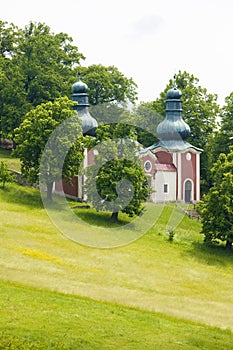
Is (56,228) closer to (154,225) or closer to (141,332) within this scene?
(154,225)

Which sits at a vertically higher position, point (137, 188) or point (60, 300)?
point (137, 188)

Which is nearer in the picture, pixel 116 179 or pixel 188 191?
pixel 116 179

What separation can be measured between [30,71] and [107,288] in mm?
41283

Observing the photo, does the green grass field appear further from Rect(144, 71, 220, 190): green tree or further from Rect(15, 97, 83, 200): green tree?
Rect(144, 71, 220, 190): green tree

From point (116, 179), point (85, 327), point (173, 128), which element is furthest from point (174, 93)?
point (85, 327)

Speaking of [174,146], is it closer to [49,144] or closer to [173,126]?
[173,126]

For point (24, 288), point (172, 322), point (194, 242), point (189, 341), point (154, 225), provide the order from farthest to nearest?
1. point (154, 225)
2. point (194, 242)
3. point (24, 288)
4. point (172, 322)
5. point (189, 341)

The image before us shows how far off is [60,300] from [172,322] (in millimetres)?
4127

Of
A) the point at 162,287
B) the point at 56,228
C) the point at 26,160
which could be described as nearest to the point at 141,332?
the point at 162,287

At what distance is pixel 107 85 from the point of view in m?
71.3

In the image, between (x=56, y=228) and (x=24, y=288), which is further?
(x=56, y=228)

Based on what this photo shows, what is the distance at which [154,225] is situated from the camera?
4831 centimetres

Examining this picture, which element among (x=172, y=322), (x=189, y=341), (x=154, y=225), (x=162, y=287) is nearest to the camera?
(x=189, y=341)

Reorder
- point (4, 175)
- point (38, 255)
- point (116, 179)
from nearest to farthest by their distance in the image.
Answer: point (38, 255) → point (116, 179) → point (4, 175)
